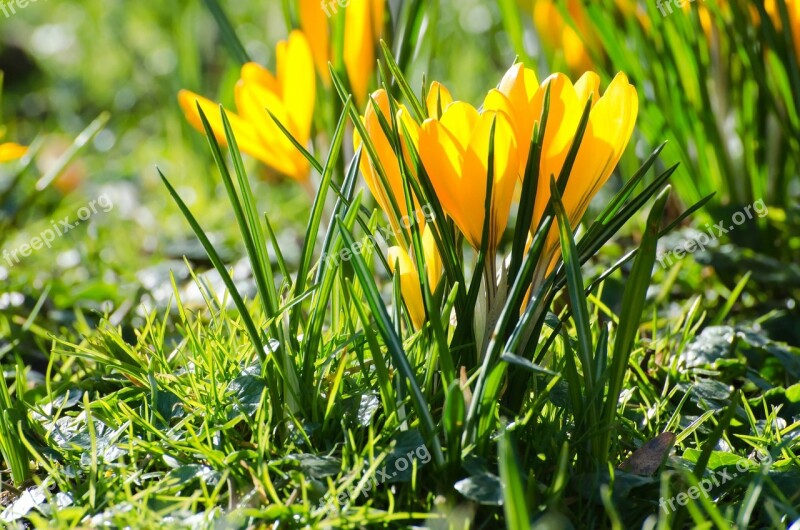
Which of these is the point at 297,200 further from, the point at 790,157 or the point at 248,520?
the point at 248,520

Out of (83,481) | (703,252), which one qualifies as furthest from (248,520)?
(703,252)

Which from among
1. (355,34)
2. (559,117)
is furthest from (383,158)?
(355,34)

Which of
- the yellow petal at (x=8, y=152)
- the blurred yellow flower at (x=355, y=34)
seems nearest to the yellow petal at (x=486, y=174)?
the blurred yellow flower at (x=355, y=34)

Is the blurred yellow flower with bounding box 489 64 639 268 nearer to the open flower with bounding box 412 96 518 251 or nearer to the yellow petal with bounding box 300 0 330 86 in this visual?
the open flower with bounding box 412 96 518 251

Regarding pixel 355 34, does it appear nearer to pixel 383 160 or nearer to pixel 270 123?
pixel 270 123

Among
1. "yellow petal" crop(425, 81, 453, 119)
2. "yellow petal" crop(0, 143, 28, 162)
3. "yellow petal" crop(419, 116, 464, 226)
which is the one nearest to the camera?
"yellow petal" crop(419, 116, 464, 226)

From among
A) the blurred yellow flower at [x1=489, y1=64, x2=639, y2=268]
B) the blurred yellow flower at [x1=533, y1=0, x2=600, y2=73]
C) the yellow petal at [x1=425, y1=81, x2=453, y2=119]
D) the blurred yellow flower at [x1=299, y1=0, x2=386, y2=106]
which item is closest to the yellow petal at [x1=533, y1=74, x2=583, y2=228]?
the blurred yellow flower at [x1=489, y1=64, x2=639, y2=268]

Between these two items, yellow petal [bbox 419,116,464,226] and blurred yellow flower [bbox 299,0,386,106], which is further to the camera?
blurred yellow flower [bbox 299,0,386,106]
